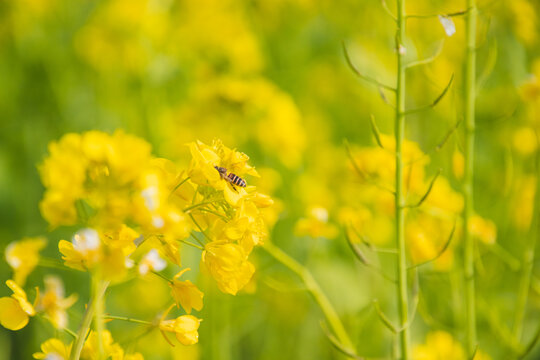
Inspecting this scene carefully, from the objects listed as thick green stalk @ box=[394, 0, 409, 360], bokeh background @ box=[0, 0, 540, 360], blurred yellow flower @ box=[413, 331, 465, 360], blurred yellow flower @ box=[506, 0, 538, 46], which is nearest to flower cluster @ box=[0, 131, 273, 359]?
thick green stalk @ box=[394, 0, 409, 360]

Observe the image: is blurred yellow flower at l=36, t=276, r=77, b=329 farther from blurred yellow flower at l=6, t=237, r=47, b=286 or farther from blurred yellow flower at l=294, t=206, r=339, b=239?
blurred yellow flower at l=294, t=206, r=339, b=239

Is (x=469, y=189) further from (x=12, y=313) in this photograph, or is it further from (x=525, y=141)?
(x=12, y=313)

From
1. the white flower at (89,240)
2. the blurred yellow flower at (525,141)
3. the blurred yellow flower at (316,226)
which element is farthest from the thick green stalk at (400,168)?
the blurred yellow flower at (525,141)

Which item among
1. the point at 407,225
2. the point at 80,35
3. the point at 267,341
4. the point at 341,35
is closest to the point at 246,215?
the point at 407,225

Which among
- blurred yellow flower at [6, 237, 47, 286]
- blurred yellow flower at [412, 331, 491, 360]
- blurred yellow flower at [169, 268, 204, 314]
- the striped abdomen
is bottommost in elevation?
blurred yellow flower at [412, 331, 491, 360]

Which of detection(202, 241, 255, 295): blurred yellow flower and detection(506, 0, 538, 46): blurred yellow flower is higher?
detection(506, 0, 538, 46): blurred yellow flower

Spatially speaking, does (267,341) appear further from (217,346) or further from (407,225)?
(407,225)

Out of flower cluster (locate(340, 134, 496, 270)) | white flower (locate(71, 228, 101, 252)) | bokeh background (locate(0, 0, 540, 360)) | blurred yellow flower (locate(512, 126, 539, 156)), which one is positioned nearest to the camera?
white flower (locate(71, 228, 101, 252))
